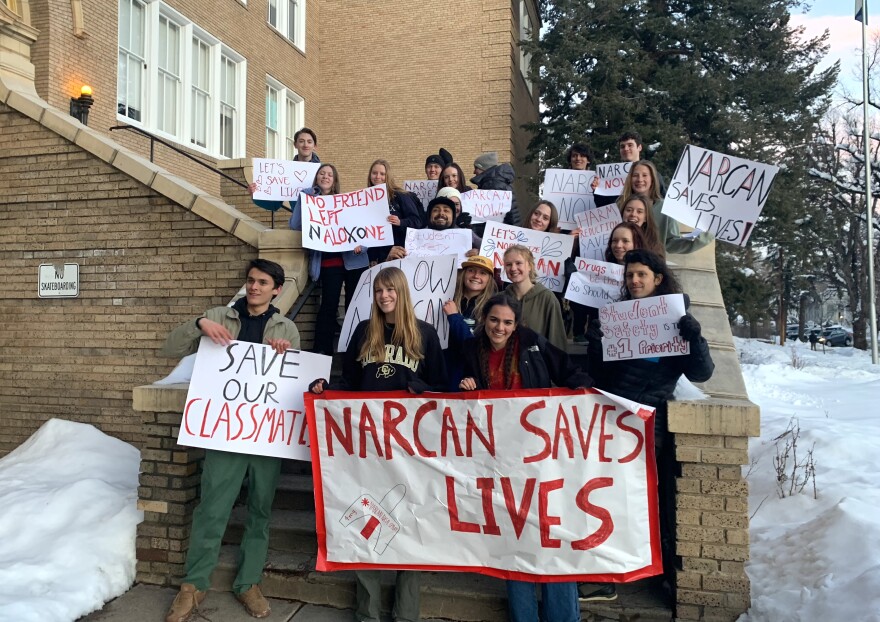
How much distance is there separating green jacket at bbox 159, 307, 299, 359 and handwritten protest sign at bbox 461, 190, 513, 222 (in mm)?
3108

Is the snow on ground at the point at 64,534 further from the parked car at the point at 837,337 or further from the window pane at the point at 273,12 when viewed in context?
the parked car at the point at 837,337

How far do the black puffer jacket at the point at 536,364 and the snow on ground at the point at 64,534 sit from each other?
2.60 meters

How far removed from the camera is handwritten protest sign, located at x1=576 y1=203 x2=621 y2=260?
566 cm

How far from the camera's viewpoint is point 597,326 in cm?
412

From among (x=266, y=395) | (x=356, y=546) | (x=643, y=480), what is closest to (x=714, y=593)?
(x=643, y=480)

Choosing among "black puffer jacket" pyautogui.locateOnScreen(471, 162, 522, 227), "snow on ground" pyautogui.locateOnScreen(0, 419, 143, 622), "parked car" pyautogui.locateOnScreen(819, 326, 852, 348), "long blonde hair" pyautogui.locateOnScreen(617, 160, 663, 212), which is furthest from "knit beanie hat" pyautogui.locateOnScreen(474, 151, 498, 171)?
"parked car" pyautogui.locateOnScreen(819, 326, 852, 348)

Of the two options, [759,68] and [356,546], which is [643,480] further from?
[759,68]

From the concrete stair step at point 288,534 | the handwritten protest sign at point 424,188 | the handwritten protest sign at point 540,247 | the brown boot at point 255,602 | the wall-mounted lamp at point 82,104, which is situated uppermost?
the wall-mounted lamp at point 82,104

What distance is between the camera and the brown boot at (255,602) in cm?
385

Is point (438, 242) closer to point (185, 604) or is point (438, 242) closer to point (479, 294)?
point (479, 294)

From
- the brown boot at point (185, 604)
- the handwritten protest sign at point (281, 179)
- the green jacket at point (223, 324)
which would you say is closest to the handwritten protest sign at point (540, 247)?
the green jacket at point (223, 324)

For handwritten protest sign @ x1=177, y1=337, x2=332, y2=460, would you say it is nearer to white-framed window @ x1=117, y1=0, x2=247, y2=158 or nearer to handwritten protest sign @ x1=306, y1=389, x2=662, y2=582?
handwritten protest sign @ x1=306, y1=389, x2=662, y2=582

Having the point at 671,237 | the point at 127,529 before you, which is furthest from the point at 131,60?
the point at 671,237

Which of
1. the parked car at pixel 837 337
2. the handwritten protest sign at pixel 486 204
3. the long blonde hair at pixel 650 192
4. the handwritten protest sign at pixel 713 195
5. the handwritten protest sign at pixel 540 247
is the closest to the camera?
the handwritten protest sign at pixel 713 195
